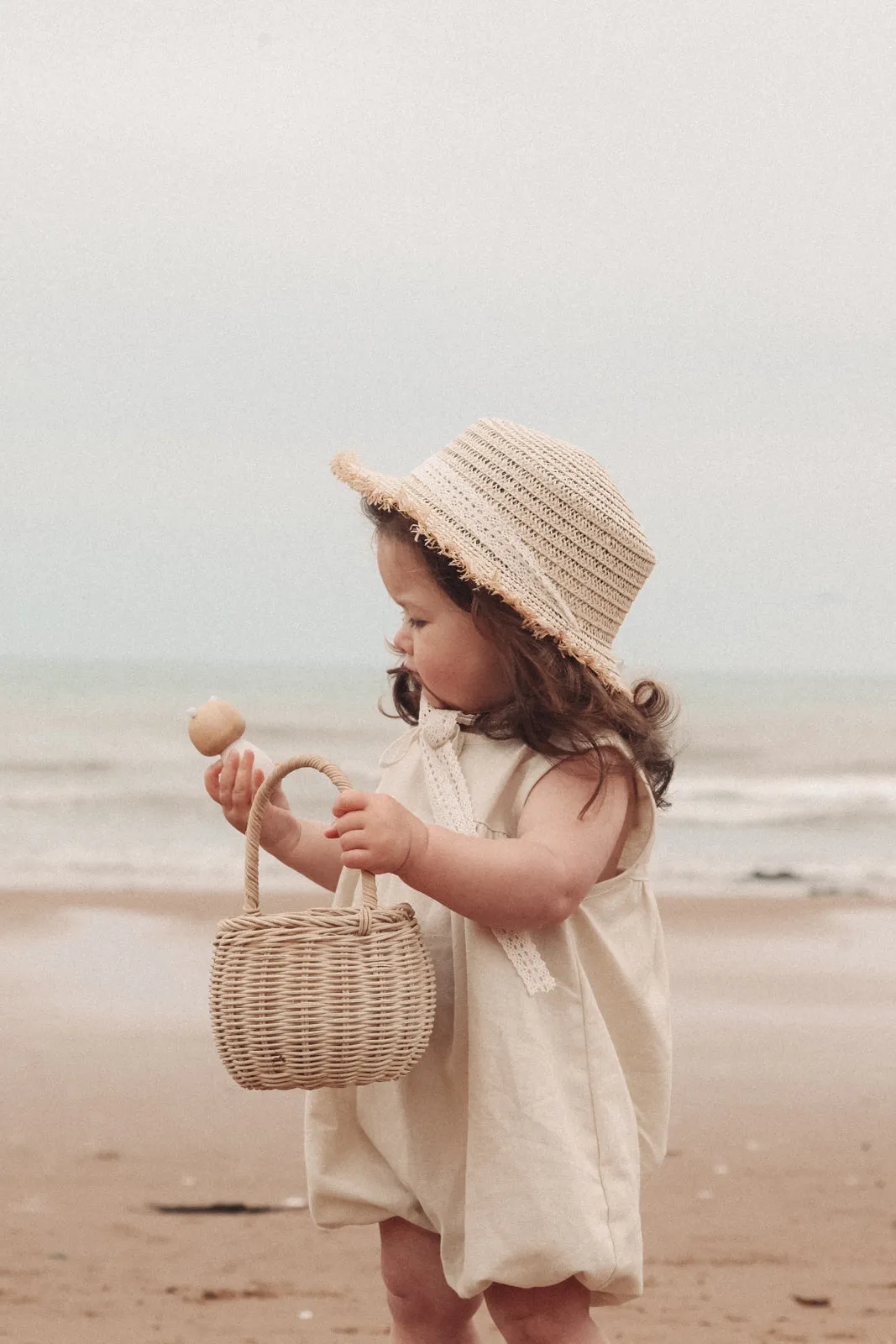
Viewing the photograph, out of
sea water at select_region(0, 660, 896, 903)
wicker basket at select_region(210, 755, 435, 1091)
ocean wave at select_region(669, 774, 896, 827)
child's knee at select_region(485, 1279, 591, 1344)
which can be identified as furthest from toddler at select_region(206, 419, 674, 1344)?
ocean wave at select_region(669, 774, 896, 827)

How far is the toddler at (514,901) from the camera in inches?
94.0

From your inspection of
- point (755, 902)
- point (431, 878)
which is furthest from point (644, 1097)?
point (755, 902)

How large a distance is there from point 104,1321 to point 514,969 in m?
2.09

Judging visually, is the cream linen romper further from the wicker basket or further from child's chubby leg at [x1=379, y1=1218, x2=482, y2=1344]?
the wicker basket

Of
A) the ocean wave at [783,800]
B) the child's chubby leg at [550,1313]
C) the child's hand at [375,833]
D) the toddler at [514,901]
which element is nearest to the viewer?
the child's hand at [375,833]

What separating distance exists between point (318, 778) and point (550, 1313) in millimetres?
14327

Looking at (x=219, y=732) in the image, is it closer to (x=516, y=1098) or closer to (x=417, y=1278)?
(x=516, y=1098)

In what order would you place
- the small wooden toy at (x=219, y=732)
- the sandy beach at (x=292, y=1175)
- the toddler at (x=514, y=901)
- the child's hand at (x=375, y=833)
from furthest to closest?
1. the sandy beach at (x=292, y=1175)
2. the small wooden toy at (x=219, y=732)
3. the toddler at (x=514, y=901)
4. the child's hand at (x=375, y=833)

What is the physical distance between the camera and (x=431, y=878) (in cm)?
229

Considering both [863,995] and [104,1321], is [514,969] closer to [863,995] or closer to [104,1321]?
[104,1321]

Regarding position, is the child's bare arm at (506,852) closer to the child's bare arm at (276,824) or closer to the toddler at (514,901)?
the toddler at (514,901)

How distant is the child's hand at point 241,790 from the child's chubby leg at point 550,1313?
87 centimetres

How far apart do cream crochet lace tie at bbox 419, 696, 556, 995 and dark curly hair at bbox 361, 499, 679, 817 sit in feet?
0.20

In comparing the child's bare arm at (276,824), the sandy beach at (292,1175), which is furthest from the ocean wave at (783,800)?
the child's bare arm at (276,824)
